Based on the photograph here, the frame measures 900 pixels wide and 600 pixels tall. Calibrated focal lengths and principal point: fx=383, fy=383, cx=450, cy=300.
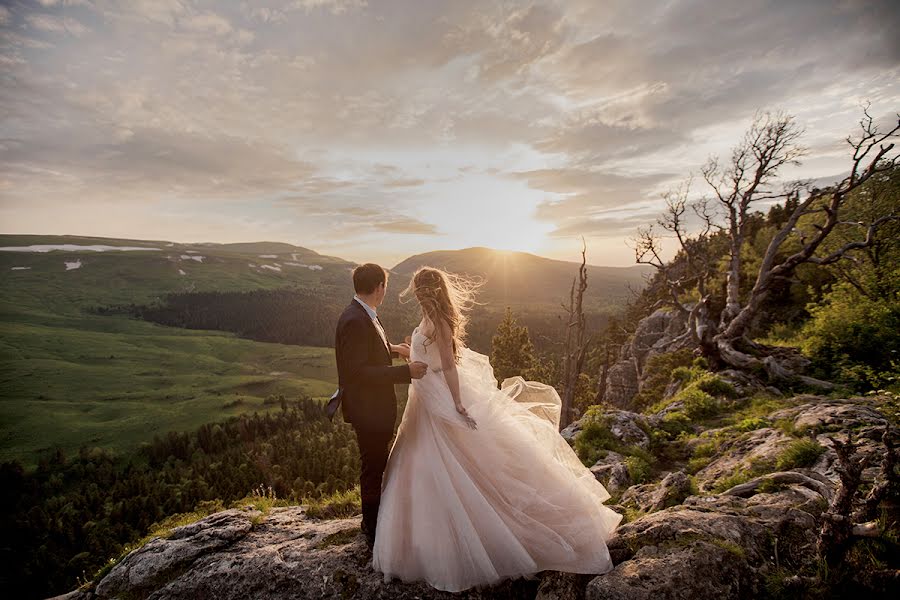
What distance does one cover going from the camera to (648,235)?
21609 mm

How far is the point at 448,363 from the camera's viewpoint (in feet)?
16.6

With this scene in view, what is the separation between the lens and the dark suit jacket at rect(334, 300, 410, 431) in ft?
15.3

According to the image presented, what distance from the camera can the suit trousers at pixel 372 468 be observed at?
482 centimetres

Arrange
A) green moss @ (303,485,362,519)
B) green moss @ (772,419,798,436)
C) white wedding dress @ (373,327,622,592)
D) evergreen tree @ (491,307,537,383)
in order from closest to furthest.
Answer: white wedding dress @ (373,327,622,592) → green moss @ (303,485,362,519) → green moss @ (772,419,798,436) → evergreen tree @ (491,307,537,383)

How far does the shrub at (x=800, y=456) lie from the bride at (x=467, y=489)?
371cm

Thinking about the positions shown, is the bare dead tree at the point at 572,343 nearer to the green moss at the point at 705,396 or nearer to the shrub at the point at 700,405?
the green moss at the point at 705,396

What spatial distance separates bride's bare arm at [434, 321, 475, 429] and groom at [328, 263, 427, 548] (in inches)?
14.0

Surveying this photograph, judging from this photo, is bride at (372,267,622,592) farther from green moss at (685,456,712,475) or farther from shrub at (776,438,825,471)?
green moss at (685,456,712,475)

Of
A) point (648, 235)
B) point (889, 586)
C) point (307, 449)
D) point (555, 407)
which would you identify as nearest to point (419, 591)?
point (555, 407)

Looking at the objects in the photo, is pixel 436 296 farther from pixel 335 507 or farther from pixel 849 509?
pixel 335 507

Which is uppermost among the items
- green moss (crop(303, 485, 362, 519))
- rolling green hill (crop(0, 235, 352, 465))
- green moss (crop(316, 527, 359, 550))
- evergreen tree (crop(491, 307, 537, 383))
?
green moss (crop(316, 527, 359, 550))

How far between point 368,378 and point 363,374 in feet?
0.26

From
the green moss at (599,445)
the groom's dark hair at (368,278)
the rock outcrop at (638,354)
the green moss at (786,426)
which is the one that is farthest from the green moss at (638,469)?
the rock outcrop at (638,354)

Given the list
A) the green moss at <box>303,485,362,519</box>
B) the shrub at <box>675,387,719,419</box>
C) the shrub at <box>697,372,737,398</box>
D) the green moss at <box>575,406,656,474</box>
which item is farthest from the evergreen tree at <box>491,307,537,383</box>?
the green moss at <box>303,485,362,519</box>
